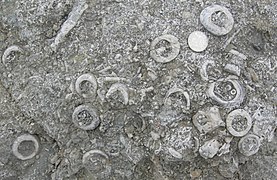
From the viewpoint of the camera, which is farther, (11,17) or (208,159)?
(11,17)

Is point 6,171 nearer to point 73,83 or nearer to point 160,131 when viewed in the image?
point 73,83

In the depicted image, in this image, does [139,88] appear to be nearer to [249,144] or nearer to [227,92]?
[227,92]

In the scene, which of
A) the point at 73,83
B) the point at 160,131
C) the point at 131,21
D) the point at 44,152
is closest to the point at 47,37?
the point at 73,83

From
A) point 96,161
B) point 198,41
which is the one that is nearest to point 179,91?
point 198,41

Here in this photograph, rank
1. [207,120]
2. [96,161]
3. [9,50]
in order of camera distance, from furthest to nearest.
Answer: [9,50] → [96,161] → [207,120]

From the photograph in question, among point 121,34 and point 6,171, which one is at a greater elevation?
point 121,34

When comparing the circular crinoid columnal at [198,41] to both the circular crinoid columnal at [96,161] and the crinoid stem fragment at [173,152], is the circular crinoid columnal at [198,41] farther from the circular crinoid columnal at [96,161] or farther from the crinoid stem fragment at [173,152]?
the circular crinoid columnal at [96,161]

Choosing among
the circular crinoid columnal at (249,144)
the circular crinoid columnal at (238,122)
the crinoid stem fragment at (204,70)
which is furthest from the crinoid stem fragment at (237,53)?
the circular crinoid columnal at (249,144)
